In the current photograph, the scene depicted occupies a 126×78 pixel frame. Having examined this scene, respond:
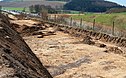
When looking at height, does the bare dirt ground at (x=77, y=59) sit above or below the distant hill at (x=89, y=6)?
above

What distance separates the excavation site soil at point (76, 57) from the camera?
23422 mm

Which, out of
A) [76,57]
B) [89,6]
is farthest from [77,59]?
[89,6]

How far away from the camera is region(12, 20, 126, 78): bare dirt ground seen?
76.3ft

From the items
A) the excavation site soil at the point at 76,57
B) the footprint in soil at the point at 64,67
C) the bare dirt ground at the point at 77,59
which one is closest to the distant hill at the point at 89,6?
the excavation site soil at the point at 76,57

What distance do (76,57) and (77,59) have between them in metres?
0.84

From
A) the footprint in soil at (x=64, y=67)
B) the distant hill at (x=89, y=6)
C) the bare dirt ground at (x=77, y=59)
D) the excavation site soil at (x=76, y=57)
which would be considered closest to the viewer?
the bare dirt ground at (x=77, y=59)

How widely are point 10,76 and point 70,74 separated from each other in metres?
13.7

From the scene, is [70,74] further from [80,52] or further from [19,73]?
[19,73]

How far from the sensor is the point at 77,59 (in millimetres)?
28297

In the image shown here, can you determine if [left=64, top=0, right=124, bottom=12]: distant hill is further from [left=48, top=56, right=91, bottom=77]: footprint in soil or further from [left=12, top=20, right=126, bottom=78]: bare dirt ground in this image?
[left=48, top=56, right=91, bottom=77]: footprint in soil

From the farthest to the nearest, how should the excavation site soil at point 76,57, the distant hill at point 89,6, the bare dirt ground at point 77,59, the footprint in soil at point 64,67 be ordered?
the distant hill at point 89,6 → the footprint in soil at point 64,67 → the excavation site soil at point 76,57 → the bare dirt ground at point 77,59

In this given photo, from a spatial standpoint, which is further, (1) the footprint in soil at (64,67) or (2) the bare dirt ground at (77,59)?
(1) the footprint in soil at (64,67)

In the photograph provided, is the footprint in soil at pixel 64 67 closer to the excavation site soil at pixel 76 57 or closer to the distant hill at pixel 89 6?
the excavation site soil at pixel 76 57

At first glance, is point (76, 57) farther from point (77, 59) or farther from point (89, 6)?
point (89, 6)
